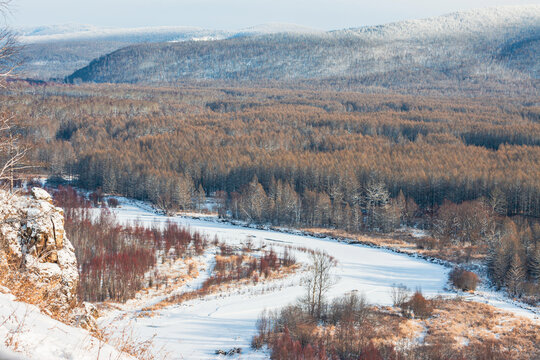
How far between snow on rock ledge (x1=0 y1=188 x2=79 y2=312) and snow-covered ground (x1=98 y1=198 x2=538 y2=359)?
163 cm

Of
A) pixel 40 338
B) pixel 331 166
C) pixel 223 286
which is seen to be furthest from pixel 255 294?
pixel 331 166

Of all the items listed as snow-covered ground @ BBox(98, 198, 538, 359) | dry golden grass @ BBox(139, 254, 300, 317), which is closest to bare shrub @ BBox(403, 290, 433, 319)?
snow-covered ground @ BBox(98, 198, 538, 359)

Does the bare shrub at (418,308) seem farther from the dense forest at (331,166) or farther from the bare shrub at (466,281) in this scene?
the dense forest at (331,166)

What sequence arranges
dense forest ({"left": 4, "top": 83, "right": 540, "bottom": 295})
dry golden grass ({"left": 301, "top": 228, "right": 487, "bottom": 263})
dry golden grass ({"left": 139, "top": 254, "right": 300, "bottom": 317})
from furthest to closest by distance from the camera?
dense forest ({"left": 4, "top": 83, "right": 540, "bottom": 295}), dry golden grass ({"left": 301, "top": 228, "right": 487, "bottom": 263}), dry golden grass ({"left": 139, "top": 254, "right": 300, "bottom": 317})

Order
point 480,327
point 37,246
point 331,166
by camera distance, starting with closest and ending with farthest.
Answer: point 37,246, point 480,327, point 331,166

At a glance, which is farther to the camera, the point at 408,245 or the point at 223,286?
the point at 408,245

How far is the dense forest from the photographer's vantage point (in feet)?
203

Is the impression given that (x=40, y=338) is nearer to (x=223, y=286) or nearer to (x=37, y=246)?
(x=37, y=246)

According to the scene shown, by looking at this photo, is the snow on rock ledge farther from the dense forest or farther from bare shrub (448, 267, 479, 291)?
bare shrub (448, 267, 479, 291)

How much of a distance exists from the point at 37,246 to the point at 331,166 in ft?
250

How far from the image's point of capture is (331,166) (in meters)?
84.9

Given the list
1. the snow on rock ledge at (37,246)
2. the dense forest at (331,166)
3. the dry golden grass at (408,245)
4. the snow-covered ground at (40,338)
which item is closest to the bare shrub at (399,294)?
the dense forest at (331,166)


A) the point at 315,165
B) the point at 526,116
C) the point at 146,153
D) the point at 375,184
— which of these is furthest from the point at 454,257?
the point at 526,116

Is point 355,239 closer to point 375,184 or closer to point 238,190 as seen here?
point 375,184
